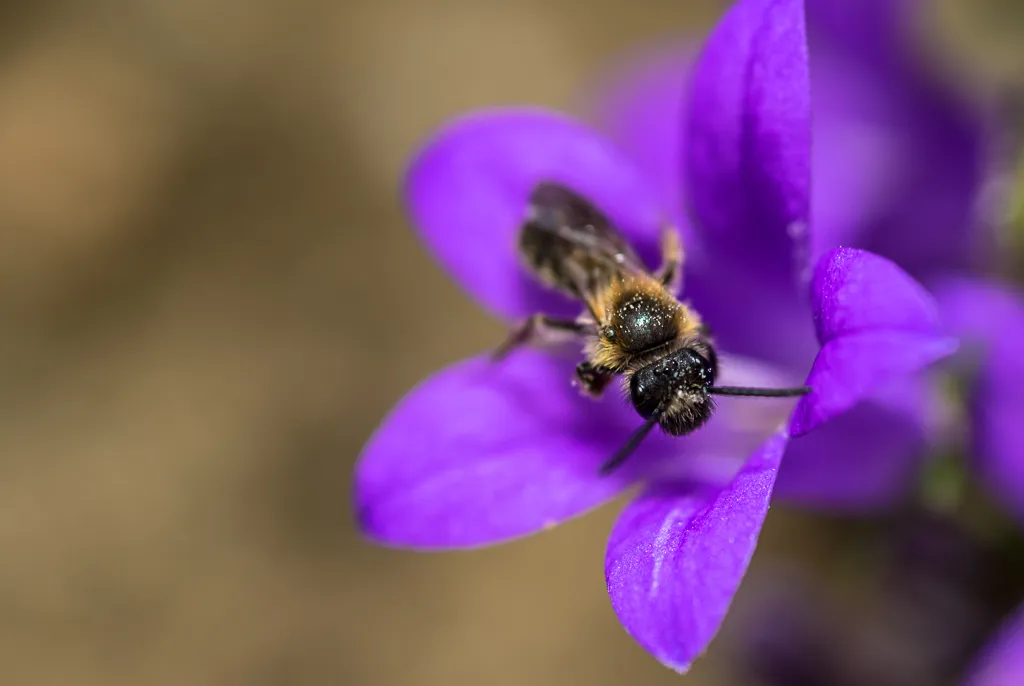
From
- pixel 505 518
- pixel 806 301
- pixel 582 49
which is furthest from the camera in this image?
pixel 582 49

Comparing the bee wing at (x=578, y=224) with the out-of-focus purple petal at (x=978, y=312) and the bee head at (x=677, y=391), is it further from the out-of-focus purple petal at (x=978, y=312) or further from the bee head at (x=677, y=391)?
the out-of-focus purple petal at (x=978, y=312)

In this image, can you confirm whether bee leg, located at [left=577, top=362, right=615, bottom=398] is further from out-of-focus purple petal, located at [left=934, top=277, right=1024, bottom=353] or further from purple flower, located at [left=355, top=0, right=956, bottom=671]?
out-of-focus purple petal, located at [left=934, top=277, right=1024, bottom=353]

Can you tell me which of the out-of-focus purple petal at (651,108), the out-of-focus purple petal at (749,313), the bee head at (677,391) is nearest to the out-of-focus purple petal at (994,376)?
the out-of-focus purple petal at (749,313)

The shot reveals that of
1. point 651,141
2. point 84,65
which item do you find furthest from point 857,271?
point 84,65

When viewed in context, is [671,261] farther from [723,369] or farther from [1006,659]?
[1006,659]

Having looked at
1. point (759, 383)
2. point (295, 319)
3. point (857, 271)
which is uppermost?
point (857, 271)

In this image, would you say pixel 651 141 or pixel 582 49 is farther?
pixel 582 49

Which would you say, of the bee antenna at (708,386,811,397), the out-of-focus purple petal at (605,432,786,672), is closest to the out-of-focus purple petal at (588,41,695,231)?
the bee antenna at (708,386,811,397)

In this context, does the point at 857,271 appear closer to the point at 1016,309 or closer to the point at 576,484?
the point at 576,484
